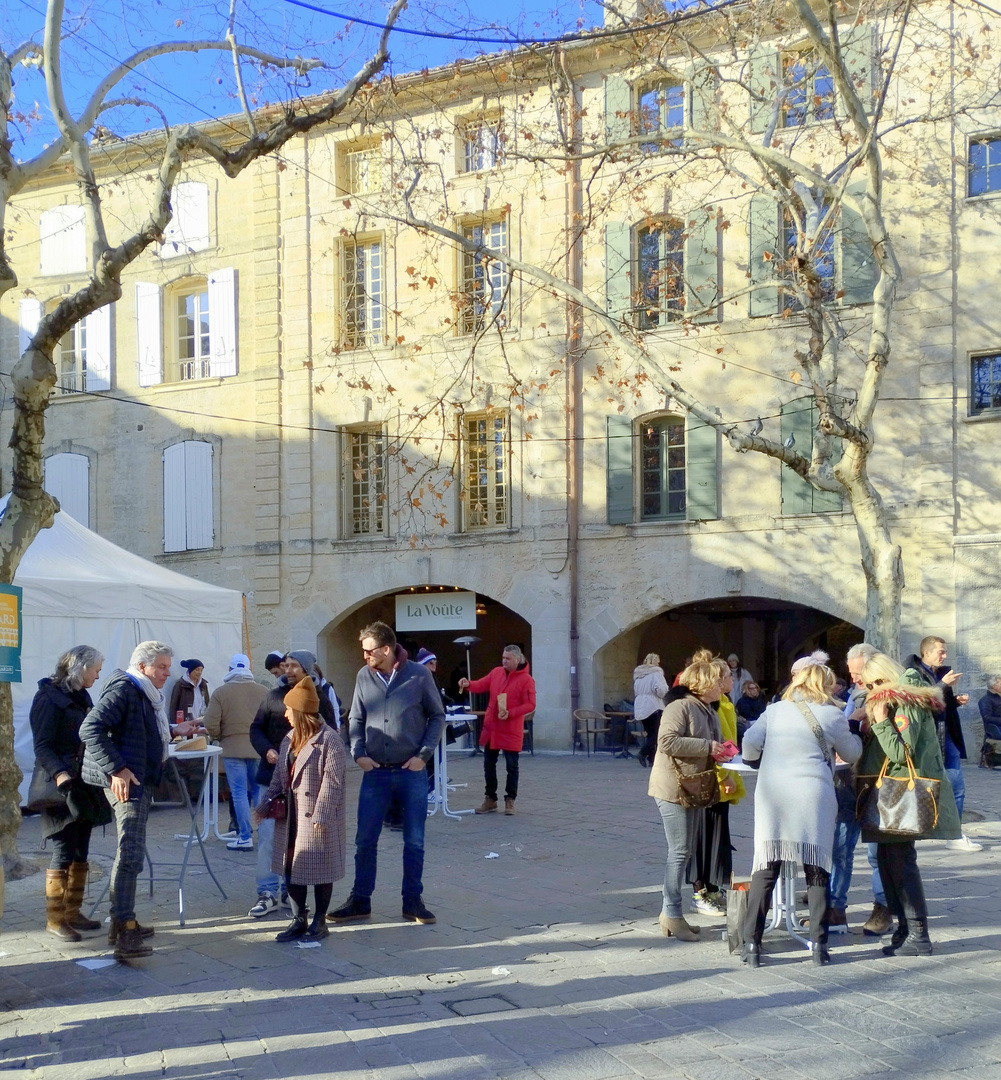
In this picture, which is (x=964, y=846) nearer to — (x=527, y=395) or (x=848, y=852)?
(x=848, y=852)

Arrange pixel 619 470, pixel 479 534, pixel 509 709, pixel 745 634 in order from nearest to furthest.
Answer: pixel 509 709 < pixel 619 470 < pixel 479 534 < pixel 745 634

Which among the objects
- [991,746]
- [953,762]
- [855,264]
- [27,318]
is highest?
[27,318]

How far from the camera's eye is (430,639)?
2655cm

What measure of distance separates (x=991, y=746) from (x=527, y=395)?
9.10 metres

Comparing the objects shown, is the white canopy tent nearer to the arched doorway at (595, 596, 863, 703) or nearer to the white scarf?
the white scarf

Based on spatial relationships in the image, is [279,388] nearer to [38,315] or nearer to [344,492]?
[344,492]

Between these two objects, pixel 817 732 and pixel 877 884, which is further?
pixel 877 884

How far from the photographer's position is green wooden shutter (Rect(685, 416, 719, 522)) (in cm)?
2055

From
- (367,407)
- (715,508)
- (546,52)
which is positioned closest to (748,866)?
(546,52)

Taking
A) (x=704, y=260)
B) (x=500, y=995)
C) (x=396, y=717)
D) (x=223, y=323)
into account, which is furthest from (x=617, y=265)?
(x=500, y=995)

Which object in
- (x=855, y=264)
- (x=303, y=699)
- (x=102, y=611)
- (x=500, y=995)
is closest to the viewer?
(x=500, y=995)

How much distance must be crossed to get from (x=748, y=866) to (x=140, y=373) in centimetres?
1879

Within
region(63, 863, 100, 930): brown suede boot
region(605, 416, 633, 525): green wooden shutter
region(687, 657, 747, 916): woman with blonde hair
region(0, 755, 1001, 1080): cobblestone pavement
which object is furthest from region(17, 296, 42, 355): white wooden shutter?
region(687, 657, 747, 916): woman with blonde hair

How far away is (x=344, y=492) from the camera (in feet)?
77.7
